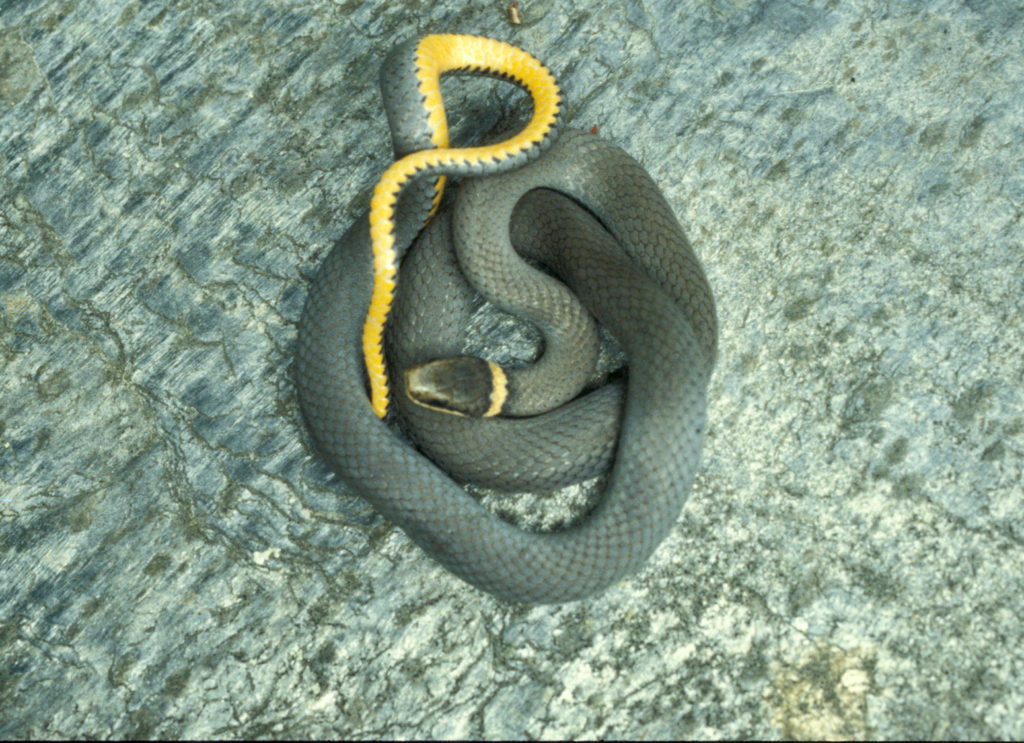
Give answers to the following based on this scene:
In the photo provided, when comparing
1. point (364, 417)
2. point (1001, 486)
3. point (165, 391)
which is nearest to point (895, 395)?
point (1001, 486)

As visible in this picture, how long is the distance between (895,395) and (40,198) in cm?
371

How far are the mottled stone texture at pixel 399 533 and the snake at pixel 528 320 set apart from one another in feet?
0.94

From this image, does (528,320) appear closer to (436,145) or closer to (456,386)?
(456,386)

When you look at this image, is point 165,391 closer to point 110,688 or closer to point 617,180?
point 110,688

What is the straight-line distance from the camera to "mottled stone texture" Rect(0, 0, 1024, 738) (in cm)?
319

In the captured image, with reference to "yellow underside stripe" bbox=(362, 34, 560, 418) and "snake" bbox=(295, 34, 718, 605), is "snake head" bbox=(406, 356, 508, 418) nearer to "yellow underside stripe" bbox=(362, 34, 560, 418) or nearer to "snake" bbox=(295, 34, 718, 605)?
"snake" bbox=(295, 34, 718, 605)

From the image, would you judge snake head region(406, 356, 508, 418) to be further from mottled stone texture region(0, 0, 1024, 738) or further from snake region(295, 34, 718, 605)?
mottled stone texture region(0, 0, 1024, 738)

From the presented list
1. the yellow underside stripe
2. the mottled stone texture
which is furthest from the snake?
the mottled stone texture

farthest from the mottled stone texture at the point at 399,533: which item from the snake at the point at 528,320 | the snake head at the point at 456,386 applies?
the snake head at the point at 456,386

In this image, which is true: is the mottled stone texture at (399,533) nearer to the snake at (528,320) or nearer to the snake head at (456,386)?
the snake at (528,320)

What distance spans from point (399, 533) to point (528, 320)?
1.01m

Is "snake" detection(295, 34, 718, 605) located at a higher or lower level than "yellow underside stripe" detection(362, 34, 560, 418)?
lower

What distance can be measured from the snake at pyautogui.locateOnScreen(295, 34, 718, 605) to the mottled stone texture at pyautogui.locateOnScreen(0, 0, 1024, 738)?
11.3 inches

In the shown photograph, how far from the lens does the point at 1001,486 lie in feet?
10.6
